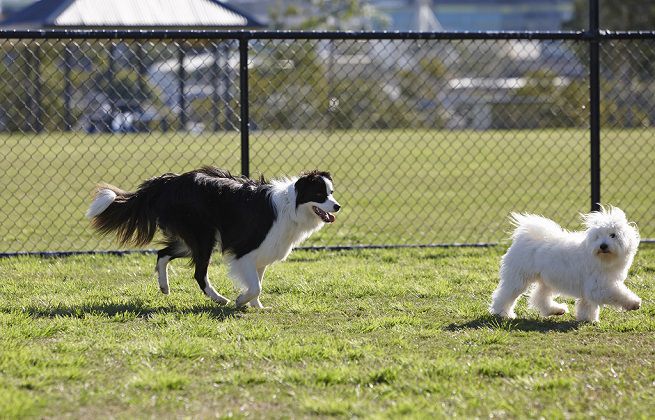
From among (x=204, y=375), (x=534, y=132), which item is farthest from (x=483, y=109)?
(x=204, y=375)

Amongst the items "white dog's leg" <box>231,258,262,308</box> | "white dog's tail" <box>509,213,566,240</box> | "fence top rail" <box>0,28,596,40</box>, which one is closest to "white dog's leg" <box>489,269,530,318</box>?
"white dog's tail" <box>509,213,566,240</box>

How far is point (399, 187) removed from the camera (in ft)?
42.4

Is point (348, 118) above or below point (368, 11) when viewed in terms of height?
below

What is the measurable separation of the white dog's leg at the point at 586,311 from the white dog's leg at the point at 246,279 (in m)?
1.87

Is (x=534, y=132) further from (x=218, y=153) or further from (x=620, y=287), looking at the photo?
(x=620, y=287)

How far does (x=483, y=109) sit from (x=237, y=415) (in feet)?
86.3

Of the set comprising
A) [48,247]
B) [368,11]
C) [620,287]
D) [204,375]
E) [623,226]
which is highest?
[368,11]

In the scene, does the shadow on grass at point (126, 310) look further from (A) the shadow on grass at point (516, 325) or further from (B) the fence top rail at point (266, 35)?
(B) the fence top rail at point (266, 35)

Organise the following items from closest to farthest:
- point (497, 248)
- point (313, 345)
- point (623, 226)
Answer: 1. point (313, 345)
2. point (623, 226)
3. point (497, 248)

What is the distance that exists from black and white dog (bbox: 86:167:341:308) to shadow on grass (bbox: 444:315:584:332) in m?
1.11

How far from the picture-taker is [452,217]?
10281 mm

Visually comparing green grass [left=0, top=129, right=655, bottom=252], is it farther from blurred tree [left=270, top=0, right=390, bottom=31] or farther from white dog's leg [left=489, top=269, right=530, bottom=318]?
blurred tree [left=270, top=0, right=390, bottom=31]

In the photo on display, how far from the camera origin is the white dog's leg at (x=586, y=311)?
5480 mm

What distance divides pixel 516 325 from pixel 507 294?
264mm
